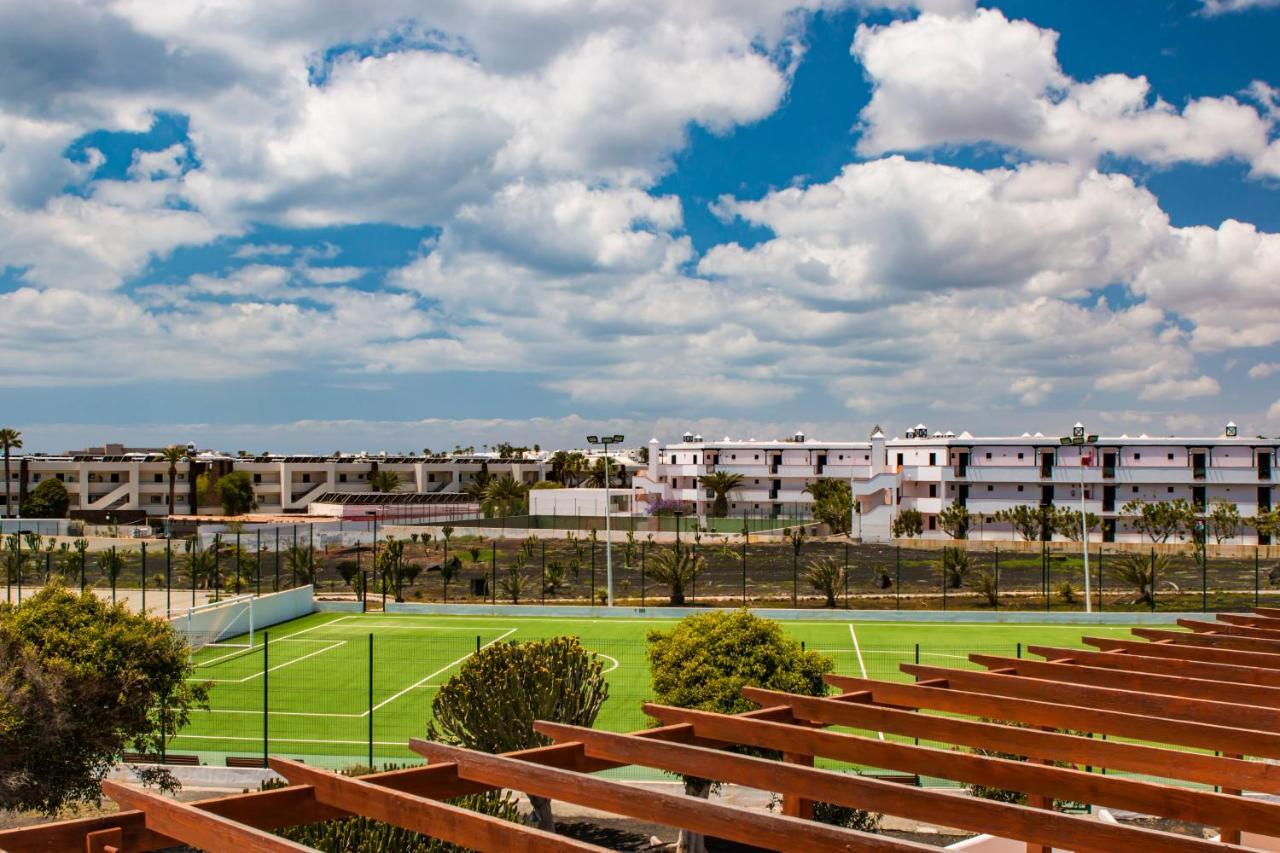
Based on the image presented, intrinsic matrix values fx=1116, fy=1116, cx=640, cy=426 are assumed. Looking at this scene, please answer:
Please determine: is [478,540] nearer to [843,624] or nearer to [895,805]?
[843,624]

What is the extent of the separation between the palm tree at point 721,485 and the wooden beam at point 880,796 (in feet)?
303

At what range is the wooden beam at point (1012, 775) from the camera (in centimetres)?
484

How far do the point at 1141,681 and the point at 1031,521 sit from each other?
234 ft

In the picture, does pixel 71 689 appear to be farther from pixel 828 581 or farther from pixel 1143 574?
pixel 1143 574

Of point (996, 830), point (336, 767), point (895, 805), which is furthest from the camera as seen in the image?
point (336, 767)

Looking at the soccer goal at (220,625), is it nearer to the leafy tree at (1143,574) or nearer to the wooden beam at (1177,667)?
the wooden beam at (1177,667)

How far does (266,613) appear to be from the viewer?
41.0 meters

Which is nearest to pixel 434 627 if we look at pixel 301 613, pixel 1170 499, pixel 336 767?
pixel 301 613

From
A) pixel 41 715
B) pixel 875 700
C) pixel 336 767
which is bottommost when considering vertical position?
pixel 336 767

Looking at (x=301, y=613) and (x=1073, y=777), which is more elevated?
(x=1073, y=777)

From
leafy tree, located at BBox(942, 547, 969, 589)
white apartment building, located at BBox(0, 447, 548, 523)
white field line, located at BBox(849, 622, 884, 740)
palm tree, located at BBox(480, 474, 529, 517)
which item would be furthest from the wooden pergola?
white apartment building, located at BBox(0, 447, 548, 523)

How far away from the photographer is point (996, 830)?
15.0ft

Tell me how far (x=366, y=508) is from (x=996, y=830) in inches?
3829

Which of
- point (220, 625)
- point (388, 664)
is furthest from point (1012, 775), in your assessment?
point (220, 625)
